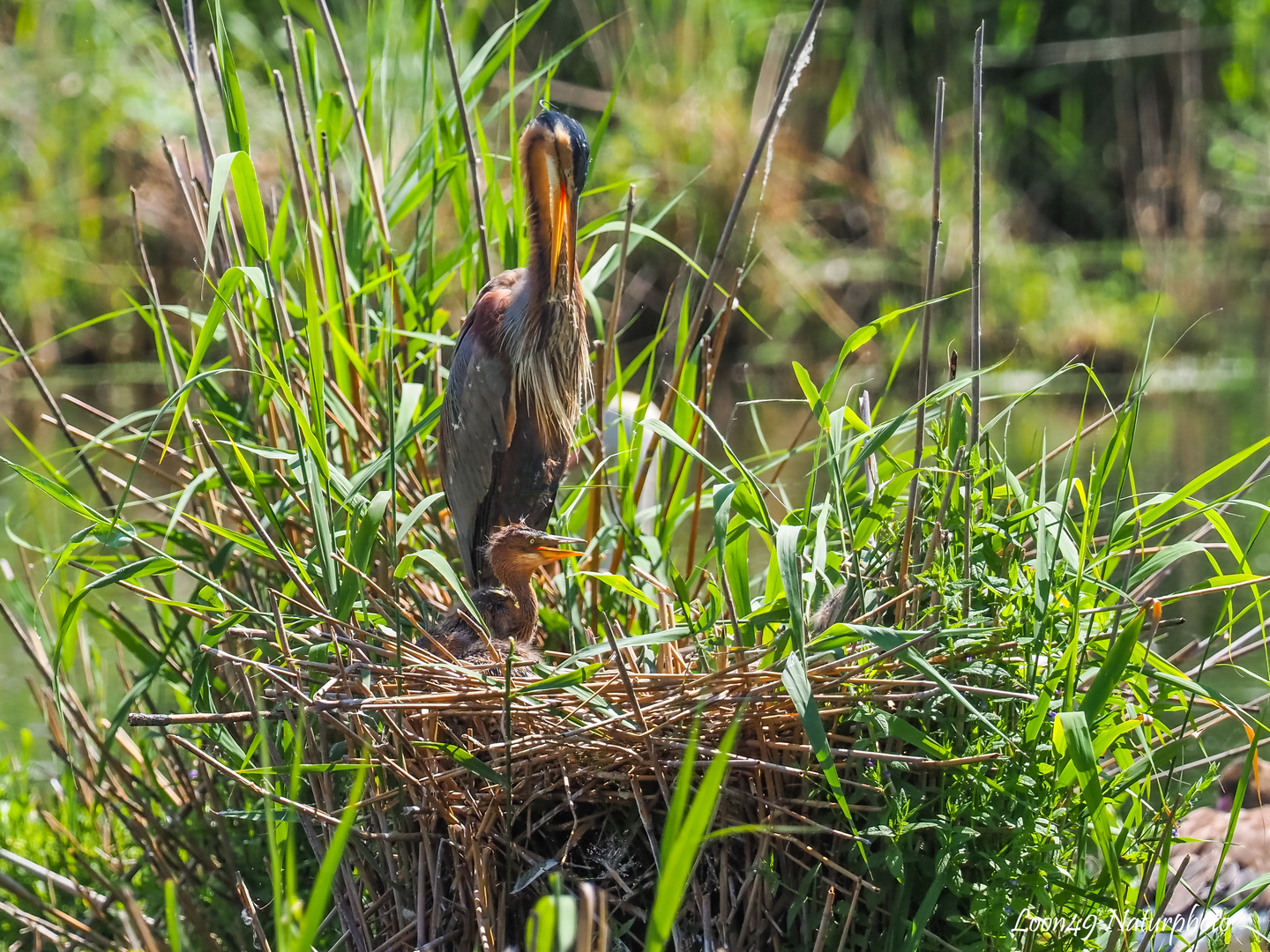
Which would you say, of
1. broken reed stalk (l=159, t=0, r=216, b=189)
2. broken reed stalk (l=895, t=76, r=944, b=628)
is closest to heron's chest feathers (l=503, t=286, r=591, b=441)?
broken reed stalk (l=159, t=0, r=216, b=189)

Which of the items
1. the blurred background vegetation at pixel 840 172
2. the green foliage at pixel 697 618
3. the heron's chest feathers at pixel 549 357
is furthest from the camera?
the blurred background vegetation at pixel 840 172

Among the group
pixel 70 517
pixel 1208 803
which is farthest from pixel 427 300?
pixel 70 517

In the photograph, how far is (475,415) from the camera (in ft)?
8.20

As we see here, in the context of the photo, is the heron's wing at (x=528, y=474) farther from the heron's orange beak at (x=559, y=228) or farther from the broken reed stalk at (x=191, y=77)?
the broken reed stalk at (x=191, y=77)

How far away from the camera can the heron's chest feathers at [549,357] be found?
2.40 metres

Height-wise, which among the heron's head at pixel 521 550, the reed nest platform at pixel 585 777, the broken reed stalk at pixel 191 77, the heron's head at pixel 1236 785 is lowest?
the heron's head at pixel 1236 785

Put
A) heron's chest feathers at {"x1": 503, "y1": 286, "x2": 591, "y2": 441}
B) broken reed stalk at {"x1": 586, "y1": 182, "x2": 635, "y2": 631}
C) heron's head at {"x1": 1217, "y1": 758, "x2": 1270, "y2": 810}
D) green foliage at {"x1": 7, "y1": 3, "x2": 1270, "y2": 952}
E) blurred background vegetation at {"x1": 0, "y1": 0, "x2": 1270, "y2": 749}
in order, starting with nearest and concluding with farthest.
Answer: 1. green foliage at {"x1": 7, "y1": 3, "x2": 1270, "y2": 952}
2. heron's chest feathers at {"x1": 503, "y1": 286, "x2": 591, "y2": 441}
3. broken reed stalk at {"x1": 586, "y1": 182, "x2": 635, "y2": 631}
4. heron's head at {"x1": 1217, "y1": 758, "x2": 1270, "y2": 810}
5. blurred background vegetation at {"x1": 0, "y1": 0, "x2": 1270, "y2": 749}

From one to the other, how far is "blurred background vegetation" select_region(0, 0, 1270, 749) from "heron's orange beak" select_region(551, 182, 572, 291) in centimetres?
538

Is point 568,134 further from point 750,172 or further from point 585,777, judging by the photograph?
point 585,777

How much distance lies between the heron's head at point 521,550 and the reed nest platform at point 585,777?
0.93ft

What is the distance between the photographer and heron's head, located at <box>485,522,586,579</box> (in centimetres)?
222

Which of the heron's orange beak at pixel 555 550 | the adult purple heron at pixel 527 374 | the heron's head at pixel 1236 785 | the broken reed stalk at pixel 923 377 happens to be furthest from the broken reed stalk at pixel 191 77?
the heron's head at pixel 1236 785

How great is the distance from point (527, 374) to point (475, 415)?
145 millimetres

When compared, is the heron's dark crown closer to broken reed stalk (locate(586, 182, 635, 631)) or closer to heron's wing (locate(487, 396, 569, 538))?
broken reed stalk (locate(586, 182, 635, 631))
